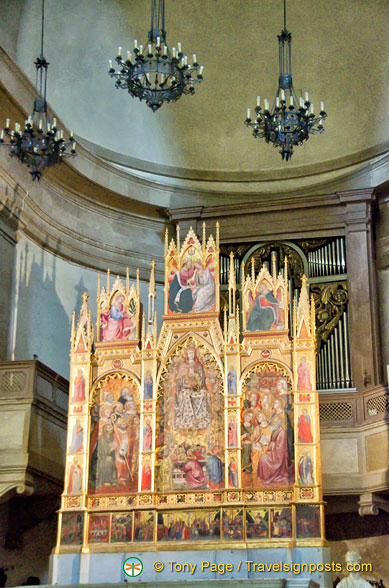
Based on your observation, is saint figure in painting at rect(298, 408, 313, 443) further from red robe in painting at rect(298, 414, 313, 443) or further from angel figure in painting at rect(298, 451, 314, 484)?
angel figure in painting at rect(298, 451, 314, 484)

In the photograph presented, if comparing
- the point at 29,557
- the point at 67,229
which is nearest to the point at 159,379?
the point at 29,557

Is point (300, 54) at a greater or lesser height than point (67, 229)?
greater

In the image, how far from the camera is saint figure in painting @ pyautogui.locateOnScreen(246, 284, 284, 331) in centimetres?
1634

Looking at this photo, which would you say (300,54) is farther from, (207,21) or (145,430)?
(145,430)

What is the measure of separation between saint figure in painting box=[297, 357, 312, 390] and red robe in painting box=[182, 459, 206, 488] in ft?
6.70

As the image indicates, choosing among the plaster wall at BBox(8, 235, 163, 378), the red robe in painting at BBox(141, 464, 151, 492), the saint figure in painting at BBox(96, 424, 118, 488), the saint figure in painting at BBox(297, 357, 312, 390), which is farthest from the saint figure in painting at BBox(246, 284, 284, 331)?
the plaster wall at BBox(8, 235, 163, 378)

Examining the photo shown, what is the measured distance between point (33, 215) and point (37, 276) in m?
1.24

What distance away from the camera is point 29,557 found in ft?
61.0

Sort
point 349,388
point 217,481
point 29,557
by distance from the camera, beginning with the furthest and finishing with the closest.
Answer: point 349,388
point 29,557
point 217,481

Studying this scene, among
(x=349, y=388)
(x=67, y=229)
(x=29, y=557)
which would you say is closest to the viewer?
(x=29, y=557)

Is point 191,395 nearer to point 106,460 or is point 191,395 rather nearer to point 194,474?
point 194,474

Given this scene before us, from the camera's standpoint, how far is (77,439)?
53.2 ft

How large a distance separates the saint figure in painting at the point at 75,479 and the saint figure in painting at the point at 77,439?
0.66 ft

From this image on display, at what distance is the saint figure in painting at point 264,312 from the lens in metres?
16.3
